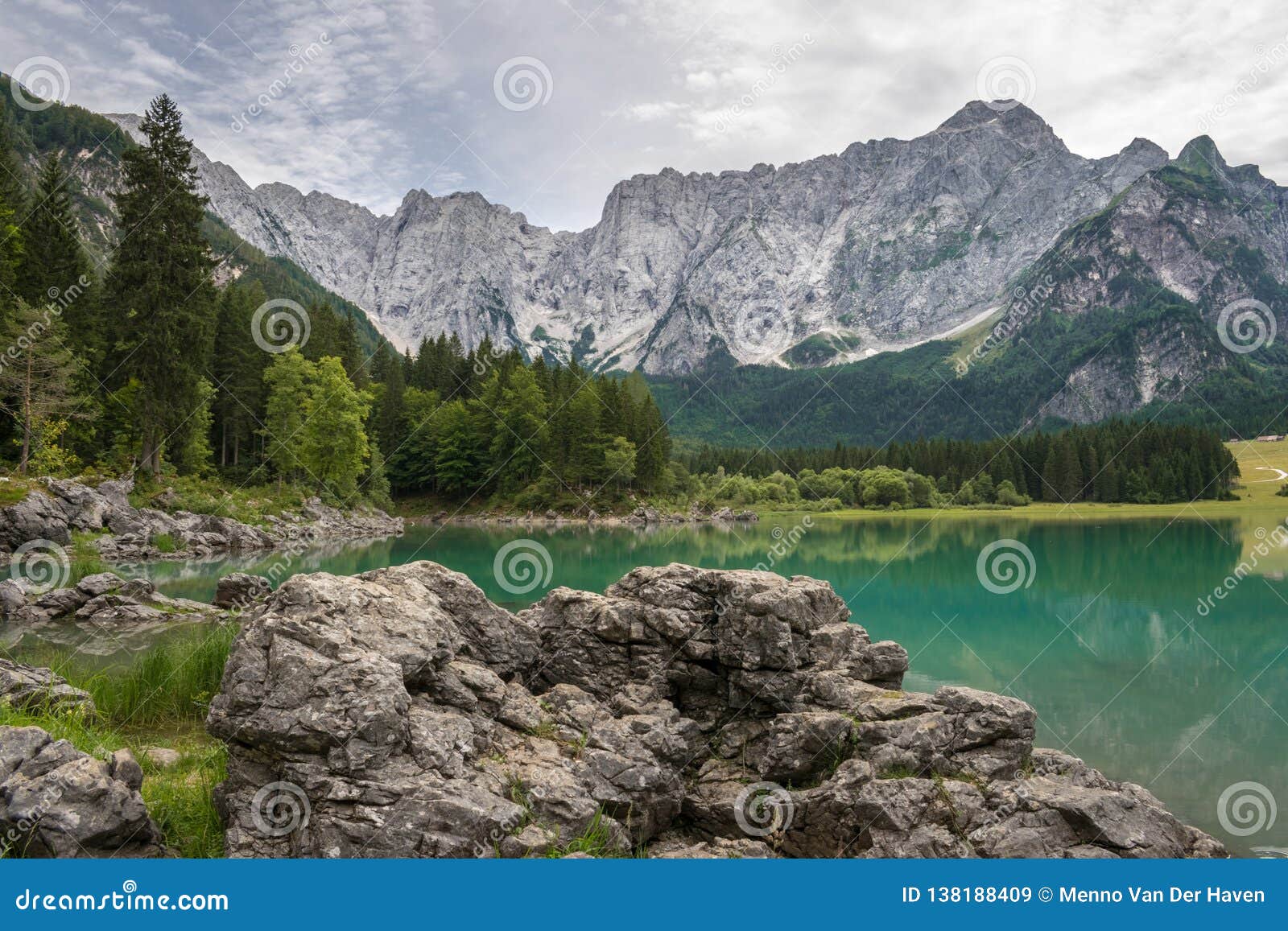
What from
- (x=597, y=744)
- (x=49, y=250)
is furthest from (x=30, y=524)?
(x=597, y=744)

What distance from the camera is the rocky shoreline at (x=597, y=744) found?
23.7 feet

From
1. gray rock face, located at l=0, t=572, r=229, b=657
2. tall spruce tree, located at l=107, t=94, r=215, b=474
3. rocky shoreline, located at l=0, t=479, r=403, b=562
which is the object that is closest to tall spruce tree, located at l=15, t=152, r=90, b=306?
tall spruce tree, located at l=107, t=94, r=215, b=474

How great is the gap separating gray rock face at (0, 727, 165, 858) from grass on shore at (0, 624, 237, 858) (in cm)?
60

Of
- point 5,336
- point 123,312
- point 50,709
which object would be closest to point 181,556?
point 5,336

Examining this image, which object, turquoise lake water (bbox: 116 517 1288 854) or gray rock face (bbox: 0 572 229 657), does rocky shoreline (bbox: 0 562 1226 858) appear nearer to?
turquoise lake water (bbox: 116 517 1288 854)

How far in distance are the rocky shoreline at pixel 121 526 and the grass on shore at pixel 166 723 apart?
67.3 feet

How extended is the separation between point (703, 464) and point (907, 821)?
140161mm

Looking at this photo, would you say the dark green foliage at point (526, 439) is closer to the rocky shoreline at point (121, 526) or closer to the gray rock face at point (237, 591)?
the rocky shoreline at point (121, 526)

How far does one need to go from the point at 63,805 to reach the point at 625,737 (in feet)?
19.4

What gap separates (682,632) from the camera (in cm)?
1157

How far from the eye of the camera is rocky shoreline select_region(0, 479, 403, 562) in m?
32.9

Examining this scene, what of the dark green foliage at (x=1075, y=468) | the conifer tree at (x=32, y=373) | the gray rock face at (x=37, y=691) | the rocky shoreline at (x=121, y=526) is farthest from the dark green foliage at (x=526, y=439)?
the gray rock face at (x=37, y=691)

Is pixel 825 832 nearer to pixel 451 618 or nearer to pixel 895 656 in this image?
pixel 895 656

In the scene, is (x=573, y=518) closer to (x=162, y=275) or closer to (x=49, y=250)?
(x=162, y=275)
